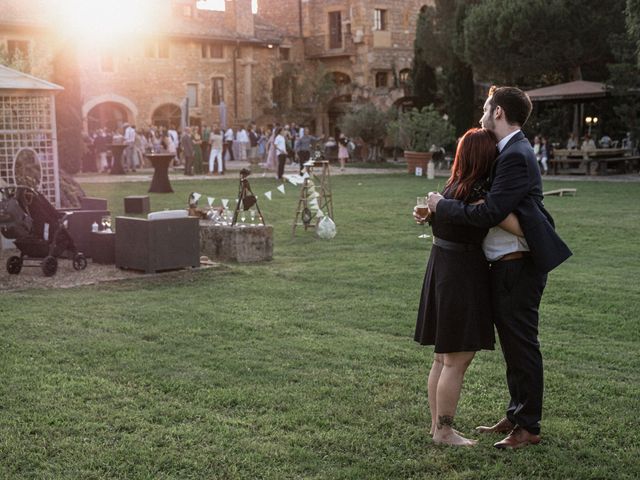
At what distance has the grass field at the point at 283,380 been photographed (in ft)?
16.4

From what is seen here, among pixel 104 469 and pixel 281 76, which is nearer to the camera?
pixel 104 469

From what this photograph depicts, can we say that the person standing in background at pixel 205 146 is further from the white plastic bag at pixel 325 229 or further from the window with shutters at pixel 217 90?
the white plastic bag at pixel 325 229

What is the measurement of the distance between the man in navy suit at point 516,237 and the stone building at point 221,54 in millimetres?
39274

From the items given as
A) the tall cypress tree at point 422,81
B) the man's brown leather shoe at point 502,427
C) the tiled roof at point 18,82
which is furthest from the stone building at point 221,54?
the man's brown leather shoe at point 502,427

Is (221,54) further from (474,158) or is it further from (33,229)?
(474,158)

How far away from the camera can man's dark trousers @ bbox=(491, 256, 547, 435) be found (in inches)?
195

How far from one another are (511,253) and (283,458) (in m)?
1.57

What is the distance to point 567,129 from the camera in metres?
35.1

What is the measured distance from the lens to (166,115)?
49.9 meters

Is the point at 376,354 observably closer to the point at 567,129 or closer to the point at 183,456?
the point at 183,456

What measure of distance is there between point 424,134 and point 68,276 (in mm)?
20124

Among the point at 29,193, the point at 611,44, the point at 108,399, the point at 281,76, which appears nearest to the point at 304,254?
the point at 29,193

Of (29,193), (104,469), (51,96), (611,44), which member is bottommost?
(104,469)

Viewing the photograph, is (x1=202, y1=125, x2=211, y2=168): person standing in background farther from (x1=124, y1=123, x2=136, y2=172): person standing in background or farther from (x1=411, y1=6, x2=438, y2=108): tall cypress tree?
(x1=411, y1=6, x2=438, y2=108): tall cypress tree
